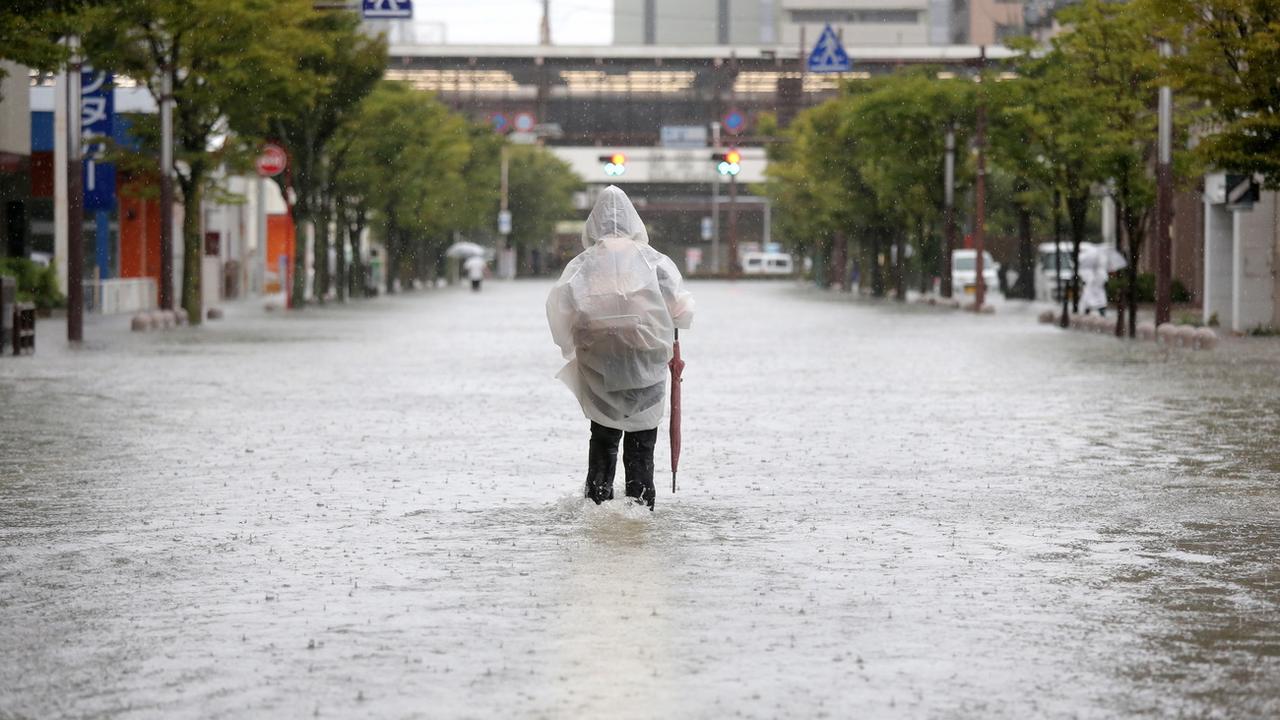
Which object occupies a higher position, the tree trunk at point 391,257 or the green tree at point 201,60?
the green tree at point 201,60

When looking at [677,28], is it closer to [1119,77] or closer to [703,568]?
[1119,77]

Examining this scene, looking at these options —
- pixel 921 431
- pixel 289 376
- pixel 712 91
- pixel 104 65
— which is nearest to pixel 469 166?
pixel 712 91

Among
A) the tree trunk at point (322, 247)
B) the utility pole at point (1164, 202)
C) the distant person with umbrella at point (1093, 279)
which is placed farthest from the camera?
the tree trunk at point (322, 247)

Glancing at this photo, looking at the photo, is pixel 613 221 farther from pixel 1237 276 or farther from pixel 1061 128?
pixel 1061 128

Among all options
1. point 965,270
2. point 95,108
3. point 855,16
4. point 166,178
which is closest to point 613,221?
point 166,178

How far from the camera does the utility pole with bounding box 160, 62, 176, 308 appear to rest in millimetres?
42750

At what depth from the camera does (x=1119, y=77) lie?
4291 centimetres

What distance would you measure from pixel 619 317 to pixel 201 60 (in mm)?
33639

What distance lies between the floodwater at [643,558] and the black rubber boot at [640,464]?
196 millimetres

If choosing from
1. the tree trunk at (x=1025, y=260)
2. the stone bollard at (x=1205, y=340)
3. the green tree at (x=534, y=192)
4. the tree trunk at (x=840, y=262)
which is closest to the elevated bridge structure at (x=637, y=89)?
the green tree at (x=534, y=192)

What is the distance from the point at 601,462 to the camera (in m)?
11.9

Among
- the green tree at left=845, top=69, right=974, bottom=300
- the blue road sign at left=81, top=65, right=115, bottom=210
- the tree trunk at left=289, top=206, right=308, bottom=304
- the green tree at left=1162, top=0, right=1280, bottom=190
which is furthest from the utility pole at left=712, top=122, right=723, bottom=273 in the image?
the green tree at left=1162, top=0, right=1280, bottom=190

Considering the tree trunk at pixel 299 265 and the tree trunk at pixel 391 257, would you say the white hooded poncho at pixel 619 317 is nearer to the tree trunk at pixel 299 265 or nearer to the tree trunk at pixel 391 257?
the tree trunk at pixel 299 265

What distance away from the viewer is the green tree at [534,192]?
125625mm
